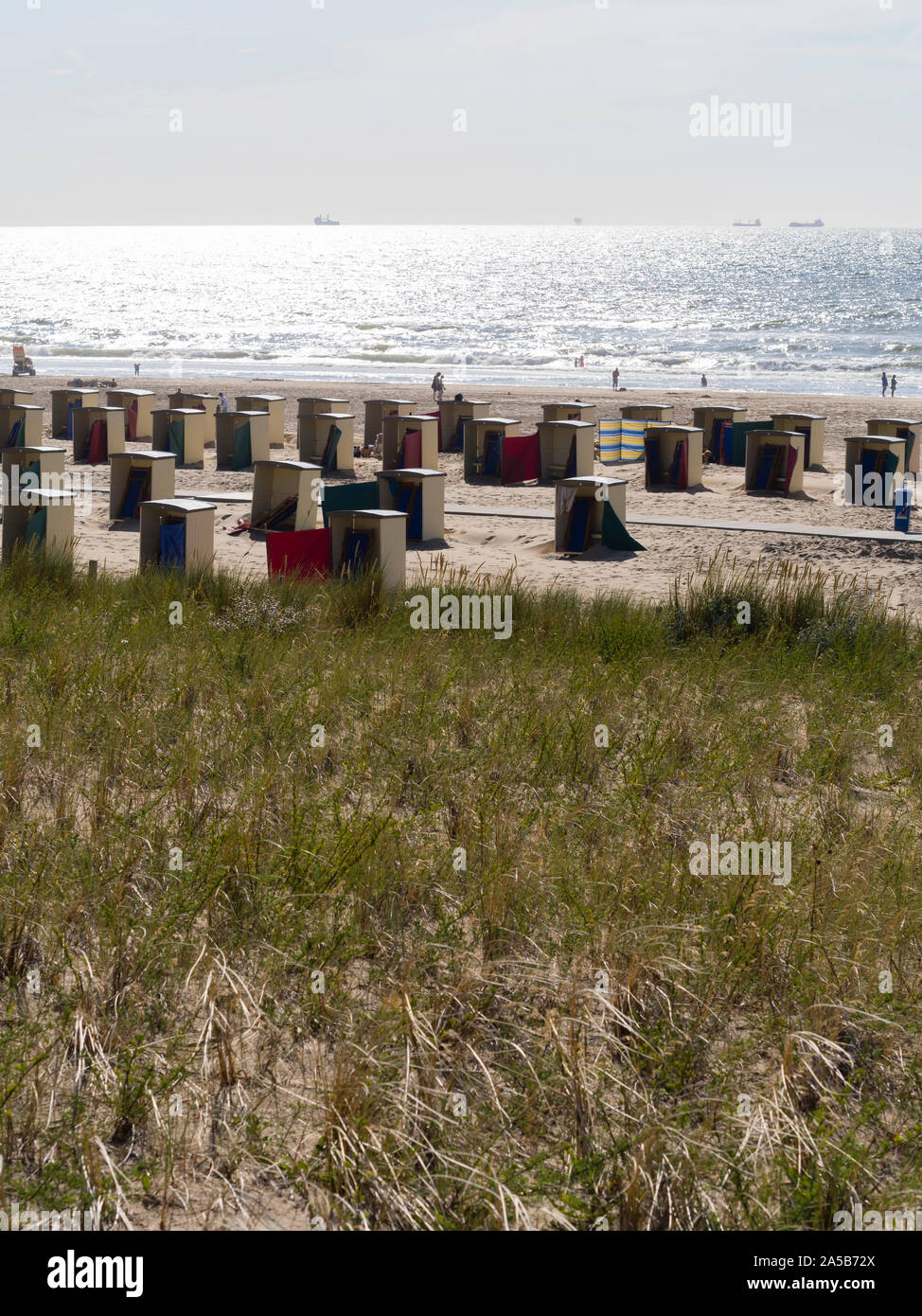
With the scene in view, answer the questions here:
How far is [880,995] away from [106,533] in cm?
1570

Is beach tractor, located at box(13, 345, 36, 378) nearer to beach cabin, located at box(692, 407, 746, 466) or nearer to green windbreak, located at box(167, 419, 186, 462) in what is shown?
green windbreak, located at box(167, 419, 186, 462)

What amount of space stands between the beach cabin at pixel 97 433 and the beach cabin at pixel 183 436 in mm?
765

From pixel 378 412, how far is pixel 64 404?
24.2 feet

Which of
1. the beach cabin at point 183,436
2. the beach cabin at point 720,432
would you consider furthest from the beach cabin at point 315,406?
the beach cabin at point 720,432

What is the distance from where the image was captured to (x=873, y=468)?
20.7m

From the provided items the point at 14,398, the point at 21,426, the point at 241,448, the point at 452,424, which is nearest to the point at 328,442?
the point at 241,448

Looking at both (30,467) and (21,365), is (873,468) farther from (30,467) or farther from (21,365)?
(21,365)

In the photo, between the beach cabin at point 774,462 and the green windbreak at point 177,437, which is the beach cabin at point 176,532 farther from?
the green windbreak at point 177,437

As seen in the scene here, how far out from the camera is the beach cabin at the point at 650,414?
82.1ft

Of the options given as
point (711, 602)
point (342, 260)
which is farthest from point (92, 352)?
point (342, 260)

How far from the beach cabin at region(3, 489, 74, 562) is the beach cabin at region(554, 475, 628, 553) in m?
6.59

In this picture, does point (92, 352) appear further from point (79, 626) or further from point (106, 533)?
point (79, 626)

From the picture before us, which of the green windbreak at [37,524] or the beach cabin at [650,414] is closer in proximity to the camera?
the green windbreak at [37,524]

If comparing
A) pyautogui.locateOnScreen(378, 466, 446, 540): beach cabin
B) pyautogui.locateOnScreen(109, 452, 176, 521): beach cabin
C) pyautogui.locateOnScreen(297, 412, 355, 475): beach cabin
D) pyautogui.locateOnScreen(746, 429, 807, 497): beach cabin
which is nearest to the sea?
pyautogui.locateOnScreen(297, 412, 355, 475): beach cabin
